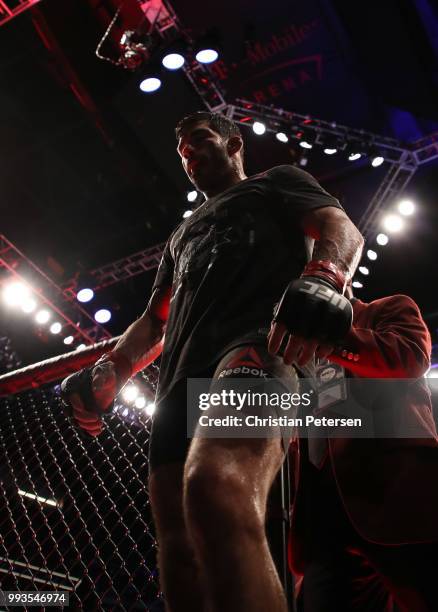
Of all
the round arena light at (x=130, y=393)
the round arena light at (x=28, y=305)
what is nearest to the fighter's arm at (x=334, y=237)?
the round arena light at (x=130, y=393)

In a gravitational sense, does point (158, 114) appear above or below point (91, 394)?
below

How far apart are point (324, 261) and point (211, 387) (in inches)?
16.3

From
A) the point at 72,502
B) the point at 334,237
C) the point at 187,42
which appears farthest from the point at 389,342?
the point at 187,42

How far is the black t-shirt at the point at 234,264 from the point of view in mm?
1251

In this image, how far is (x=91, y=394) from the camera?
1482mm

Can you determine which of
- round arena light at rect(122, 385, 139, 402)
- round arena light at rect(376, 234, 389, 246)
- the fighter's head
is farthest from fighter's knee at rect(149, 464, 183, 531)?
round arena light at rect(376, 234, 389, 246)

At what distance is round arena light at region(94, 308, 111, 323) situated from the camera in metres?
9.00

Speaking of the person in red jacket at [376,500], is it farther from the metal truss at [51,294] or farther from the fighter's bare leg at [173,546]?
the metal truss at [51,294]

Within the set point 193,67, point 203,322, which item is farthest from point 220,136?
point 193,67

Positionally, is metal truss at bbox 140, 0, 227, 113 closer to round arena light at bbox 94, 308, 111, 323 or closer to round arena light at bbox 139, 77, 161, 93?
round arena light at bbox 139, 77, 161, 93

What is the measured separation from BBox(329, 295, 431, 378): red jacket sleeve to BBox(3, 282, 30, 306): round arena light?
740 centimetres

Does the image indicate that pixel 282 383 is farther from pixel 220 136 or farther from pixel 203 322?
pixel 220 136

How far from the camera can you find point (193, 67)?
672 cm

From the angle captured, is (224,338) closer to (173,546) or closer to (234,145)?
(173,546)
